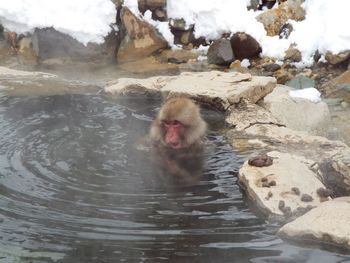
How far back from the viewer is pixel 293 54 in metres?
9.25

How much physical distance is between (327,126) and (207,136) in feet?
5.28

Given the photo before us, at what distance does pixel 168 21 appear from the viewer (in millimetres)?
10023

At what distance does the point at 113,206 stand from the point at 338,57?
627cm

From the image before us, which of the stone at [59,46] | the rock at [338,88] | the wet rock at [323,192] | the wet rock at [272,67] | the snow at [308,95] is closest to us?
the wet rock at [323,192]

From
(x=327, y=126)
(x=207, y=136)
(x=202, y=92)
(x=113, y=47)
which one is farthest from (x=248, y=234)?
(x=113, y=47)

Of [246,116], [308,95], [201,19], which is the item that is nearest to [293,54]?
[201,19]

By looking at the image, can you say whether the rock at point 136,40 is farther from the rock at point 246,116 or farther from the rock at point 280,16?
the rock at point 246,116

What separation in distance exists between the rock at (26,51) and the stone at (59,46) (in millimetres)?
164

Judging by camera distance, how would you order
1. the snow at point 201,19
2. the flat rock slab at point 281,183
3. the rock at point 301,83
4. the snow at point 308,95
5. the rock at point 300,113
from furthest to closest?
the snow at point 201,19 → the rock at point 301,83 → the snow at point 308,95 → the rock at point 300,113 → the flat rock slab at point 281,183

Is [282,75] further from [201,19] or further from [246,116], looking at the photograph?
[246,116]

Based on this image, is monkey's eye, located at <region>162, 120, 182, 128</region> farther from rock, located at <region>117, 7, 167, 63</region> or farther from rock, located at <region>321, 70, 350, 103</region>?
rock, located at <region>117, 7, 167, 63</region>

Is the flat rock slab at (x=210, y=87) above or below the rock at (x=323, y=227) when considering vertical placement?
above

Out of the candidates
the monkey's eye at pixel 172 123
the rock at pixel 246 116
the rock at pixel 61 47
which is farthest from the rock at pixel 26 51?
the monkey's eye at pixel 172 123

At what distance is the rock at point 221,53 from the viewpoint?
9273mm
